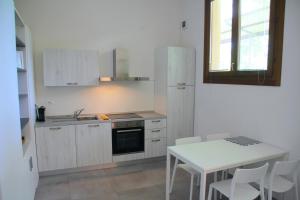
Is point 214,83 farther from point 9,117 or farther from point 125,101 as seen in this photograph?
point 9,117

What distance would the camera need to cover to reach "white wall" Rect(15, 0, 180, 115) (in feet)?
12.0

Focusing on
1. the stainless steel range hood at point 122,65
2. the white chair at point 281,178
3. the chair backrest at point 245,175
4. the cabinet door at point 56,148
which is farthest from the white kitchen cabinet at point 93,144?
the white chair at point 281,178

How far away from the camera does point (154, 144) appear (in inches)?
156

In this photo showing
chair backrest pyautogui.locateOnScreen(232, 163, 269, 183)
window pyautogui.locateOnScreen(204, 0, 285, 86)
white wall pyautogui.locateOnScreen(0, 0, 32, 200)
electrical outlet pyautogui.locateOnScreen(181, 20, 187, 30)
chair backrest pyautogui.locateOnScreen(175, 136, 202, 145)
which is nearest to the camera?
white wall pyautogui.locateOnScreen(0, 0, 32, 200)

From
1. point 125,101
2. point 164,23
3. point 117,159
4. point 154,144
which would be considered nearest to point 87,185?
point 117,159

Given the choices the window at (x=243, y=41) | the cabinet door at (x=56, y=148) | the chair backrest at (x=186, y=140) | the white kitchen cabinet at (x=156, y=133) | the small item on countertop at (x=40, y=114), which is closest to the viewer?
the window at (x=243, y=41)

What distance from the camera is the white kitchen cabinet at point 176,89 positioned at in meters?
3.99

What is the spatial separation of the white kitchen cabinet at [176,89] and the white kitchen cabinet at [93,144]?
1139 millimetres

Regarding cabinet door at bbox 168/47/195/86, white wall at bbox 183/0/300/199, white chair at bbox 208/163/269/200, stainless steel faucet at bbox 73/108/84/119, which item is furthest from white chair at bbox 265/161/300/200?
stainless steel faucet at bbox 73/108/84/119

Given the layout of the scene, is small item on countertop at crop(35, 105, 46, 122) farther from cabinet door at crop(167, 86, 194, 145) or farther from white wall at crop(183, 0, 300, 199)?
white wall at crop(183, 0, 300, 199)

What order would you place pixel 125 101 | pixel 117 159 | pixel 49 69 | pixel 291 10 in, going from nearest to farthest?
pixel 291 10, pixel 49 69, pixel 117 159, pixel 125 101

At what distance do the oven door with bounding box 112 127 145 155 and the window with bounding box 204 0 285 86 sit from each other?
1.53 metres

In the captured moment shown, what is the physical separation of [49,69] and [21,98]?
757mm

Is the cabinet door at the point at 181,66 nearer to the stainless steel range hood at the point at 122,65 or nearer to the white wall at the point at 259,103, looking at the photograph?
the white wall at the point at 259,103
